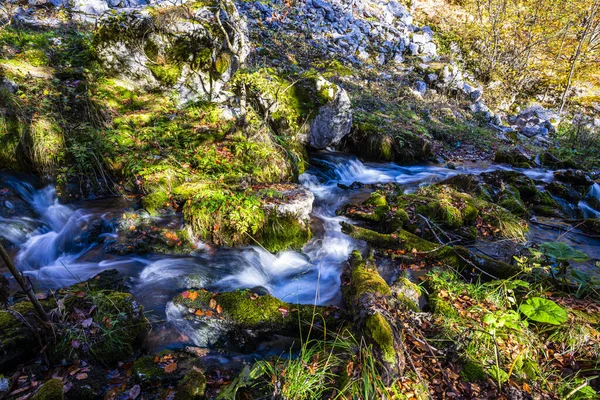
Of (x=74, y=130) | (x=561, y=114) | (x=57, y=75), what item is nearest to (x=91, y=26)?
(x=57, y=75)

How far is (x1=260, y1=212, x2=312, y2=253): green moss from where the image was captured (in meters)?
5.50

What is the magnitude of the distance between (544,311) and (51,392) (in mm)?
4352

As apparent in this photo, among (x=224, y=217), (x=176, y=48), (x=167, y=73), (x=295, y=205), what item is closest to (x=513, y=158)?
(x=295, y=205)

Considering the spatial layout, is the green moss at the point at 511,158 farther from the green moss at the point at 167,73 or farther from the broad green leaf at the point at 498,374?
the green moss at the point at 167,73

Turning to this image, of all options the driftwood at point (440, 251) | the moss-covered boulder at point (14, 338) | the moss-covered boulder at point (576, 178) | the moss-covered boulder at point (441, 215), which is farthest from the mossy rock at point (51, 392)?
the moss-covered boulder at point (576, 178)

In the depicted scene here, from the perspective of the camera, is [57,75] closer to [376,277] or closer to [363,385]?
[376,277]

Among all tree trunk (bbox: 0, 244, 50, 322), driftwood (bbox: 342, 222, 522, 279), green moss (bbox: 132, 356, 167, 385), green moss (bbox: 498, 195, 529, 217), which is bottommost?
green moss (bbox: 498, 195, 529, 217)

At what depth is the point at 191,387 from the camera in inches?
97.3

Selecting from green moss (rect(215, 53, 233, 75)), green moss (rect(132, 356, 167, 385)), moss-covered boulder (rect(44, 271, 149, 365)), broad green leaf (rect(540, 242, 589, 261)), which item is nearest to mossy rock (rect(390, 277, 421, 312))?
broad green leaf (rect(540, 242, 589, 261))

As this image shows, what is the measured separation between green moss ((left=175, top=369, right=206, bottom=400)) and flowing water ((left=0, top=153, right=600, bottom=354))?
2.64ft

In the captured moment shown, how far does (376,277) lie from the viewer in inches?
150

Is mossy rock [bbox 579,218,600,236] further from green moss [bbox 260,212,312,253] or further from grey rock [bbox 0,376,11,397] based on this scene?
grey rock [bbox 0,376,11,397]

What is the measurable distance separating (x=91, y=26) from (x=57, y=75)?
14.0ft

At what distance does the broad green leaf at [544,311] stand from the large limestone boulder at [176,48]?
7754 mm
